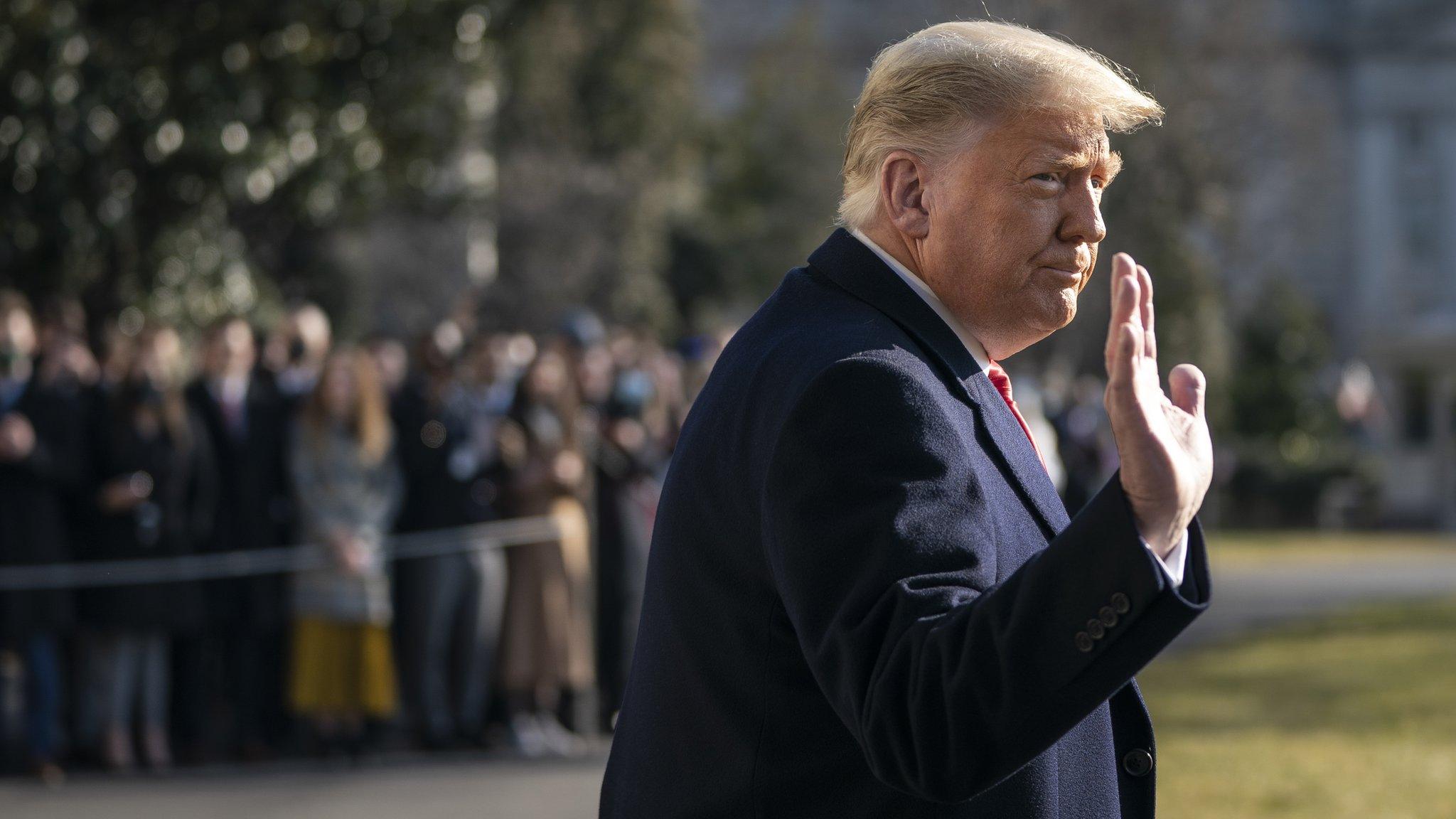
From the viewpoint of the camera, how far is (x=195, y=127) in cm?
1050

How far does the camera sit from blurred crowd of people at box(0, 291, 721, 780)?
28.8 ft

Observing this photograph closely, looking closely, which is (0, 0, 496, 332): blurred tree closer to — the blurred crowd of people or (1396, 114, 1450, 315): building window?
the blurred crowd of people

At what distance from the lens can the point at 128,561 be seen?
348 inches

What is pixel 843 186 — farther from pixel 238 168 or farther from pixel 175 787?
pixel 238 168

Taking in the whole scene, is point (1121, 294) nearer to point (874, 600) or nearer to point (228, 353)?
point (874, 600)

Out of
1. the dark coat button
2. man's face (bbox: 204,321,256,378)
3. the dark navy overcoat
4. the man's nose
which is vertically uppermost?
the man's nose

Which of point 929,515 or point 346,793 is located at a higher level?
point 929,515

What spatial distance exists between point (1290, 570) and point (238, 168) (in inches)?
568

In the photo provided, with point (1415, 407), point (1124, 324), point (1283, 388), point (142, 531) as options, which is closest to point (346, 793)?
point (142, 531)

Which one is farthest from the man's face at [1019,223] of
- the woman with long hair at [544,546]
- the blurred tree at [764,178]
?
the blurred tree at [764,178]

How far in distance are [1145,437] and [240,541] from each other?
7.92 metres

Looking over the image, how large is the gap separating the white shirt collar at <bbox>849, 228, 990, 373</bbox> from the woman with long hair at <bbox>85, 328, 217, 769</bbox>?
716cm

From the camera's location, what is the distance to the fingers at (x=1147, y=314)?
1959 mm

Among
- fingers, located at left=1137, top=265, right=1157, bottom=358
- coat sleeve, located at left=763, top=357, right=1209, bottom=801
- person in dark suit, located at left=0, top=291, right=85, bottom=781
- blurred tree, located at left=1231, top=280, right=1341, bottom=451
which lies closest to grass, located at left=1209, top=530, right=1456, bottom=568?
blurred tree, located at left=1231, top=280, right=1341, bottom=451
